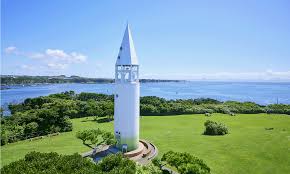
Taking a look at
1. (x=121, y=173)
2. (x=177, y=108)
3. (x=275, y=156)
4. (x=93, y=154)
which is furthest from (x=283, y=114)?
(x=121, y=173)

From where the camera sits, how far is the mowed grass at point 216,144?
829 inches

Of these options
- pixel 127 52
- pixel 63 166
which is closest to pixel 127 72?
pixel 127 52

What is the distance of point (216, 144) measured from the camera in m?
27.2

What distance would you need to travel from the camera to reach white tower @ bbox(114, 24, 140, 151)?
22375mm

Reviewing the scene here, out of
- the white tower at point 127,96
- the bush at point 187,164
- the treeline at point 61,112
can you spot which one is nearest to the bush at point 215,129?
the white tower at point 127,96

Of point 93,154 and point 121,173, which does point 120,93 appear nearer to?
point 93,154

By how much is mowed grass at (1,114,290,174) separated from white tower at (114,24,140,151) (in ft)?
11.9

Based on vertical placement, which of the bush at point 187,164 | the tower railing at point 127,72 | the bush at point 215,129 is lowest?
the bush at point 215,129

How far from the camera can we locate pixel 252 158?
22516 millimetres

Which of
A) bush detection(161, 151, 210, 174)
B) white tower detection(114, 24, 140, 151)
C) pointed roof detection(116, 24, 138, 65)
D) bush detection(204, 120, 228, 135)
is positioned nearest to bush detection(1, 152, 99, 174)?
bush detection(161, 151, 210, 174)

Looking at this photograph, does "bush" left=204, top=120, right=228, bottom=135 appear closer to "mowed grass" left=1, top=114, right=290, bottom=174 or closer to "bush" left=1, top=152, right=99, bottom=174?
"mowed grass" left=1, top=114, right=290, bottom=174

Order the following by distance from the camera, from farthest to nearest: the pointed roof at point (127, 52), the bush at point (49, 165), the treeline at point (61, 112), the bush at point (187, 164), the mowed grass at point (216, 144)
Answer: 1. the treeline at point (61, 112)
2. the pointed roof at point (127, 52)
3. the mowed grass at point (216, 144)
4. the bush at point (187, 164)
5. the bush at point (49, 165)

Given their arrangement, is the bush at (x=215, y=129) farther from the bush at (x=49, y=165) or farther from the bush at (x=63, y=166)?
the bush at (x=49, y=165)

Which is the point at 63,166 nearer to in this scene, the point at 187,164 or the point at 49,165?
the point at 49,165
